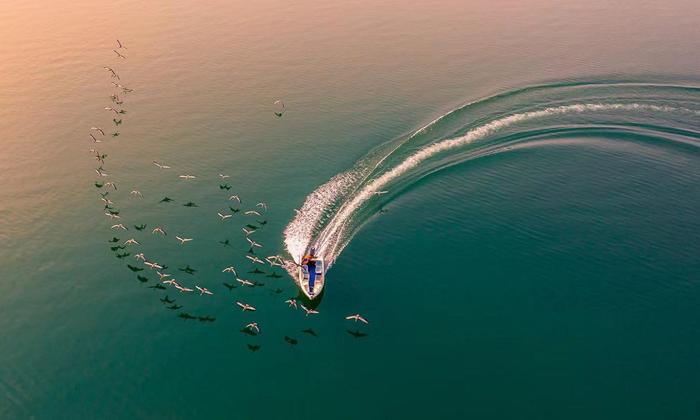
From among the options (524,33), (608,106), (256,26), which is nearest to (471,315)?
(608,106)

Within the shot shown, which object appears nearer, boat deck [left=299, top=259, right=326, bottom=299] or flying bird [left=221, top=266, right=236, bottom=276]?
boat deck [left=299, top=259, right=326, bottom=299]

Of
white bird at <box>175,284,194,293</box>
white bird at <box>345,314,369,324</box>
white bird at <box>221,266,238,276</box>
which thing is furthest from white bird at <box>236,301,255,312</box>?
white bird at <box>345,314,369,324</box>

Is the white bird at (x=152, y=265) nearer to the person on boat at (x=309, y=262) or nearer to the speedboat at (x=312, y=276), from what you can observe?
the speedboat at (x=312, y=276)

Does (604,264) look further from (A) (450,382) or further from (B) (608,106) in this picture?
(B) (608,106)

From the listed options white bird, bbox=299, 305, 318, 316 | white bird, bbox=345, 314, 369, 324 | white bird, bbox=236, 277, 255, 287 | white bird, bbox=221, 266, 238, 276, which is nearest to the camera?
white bird, bbox=345, 314, 369, 324

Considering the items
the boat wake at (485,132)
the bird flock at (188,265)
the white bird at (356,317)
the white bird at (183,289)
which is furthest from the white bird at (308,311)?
the white bird at (183,289)

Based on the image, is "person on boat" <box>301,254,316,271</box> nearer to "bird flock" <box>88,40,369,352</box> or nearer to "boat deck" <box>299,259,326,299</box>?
"boat deck" <box>299,259,326,299</box>

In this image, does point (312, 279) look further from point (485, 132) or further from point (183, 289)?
point (485, 132)

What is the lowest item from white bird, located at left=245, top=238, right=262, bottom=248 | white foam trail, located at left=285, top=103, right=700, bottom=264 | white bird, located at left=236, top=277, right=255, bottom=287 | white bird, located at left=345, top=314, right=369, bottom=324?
white bird, located at left=345, top=314, right=369, bottom=324

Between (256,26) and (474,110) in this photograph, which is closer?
(474,110)
